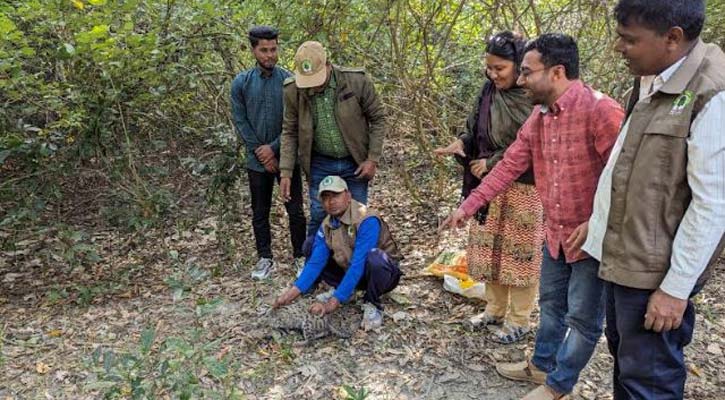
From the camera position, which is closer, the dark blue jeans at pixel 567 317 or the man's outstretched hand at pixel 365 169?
the dark blue jeans at pixel 567 317

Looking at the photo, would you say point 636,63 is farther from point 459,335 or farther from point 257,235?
point 257,235

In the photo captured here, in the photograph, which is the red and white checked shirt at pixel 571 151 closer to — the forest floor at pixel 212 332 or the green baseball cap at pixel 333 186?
the forest floor at pixel 212 332

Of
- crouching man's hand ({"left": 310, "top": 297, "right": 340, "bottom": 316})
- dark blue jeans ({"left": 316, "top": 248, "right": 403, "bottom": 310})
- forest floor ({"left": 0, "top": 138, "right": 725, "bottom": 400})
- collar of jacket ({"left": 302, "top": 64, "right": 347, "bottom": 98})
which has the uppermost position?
collar of jacket ({"left": 302, "top": 64, "right": 347, "bottom": 98})

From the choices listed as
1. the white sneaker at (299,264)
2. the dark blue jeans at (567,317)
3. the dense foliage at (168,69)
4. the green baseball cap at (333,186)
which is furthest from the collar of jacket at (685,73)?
the white sneaker at (299,264)

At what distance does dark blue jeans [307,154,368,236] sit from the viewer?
3.90 meters

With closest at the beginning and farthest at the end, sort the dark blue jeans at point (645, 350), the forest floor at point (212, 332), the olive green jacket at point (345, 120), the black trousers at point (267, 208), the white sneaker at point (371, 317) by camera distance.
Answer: the dark blue jeans at point (645, 350) → the forest floor at point (212, 332) → the white sneaker at point (371, 317) → the olive green jacket at point (345, 120) → the black trousers at point (267, 208)

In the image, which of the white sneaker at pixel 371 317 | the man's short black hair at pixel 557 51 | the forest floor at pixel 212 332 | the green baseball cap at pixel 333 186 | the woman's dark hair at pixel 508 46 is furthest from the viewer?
the white sneaker at pixel 371 317

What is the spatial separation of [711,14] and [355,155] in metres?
2.80

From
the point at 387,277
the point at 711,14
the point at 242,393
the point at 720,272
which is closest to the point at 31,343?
the point at 242,393

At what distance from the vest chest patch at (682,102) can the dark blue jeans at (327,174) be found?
2.43 metres

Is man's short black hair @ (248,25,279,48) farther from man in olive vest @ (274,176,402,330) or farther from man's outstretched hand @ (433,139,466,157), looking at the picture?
man's outstretched hand @ (433,139,466,157)

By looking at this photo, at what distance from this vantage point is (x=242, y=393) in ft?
9.78

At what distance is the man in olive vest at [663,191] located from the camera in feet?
5.28

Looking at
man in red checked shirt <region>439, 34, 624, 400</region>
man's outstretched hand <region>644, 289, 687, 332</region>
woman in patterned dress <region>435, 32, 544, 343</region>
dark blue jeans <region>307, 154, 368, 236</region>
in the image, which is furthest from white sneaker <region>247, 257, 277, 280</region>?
man's outstretched hand <region>644, 289, 687, 332</region>
